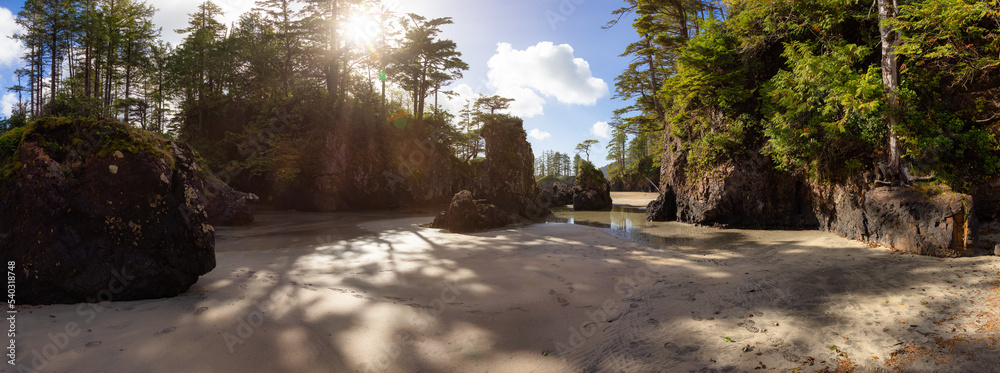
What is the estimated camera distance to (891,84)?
864cm

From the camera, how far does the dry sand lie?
2.94 meters

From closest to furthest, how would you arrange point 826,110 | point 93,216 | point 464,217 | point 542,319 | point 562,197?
point 93,216, point 542,319, point 826,110, point 464,217, point 562,197

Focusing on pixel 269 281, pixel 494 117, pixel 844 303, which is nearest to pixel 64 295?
pixel 269 281

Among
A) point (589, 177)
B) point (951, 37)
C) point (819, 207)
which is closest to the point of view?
point (951, 37)

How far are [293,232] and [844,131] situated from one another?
57.2 ft

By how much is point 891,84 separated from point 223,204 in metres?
21.8

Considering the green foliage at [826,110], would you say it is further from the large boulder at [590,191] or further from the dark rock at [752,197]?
the large boulder at [590,191]

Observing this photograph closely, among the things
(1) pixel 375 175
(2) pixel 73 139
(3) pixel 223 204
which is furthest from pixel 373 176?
(2) pixel 73 139

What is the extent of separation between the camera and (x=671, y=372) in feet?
10.4

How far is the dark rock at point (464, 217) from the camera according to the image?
13797 mm

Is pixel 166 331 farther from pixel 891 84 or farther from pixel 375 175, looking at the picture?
pixel 375 175

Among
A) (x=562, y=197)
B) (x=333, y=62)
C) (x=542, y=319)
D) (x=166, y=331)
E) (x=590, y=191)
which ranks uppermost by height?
(x=333, y=62)

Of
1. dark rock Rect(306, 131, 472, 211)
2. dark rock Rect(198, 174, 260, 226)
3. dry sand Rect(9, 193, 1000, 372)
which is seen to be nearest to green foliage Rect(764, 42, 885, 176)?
dry sand Rect(9, 193, 1000, 372)

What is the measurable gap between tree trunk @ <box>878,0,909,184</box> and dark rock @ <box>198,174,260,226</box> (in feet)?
69.7
